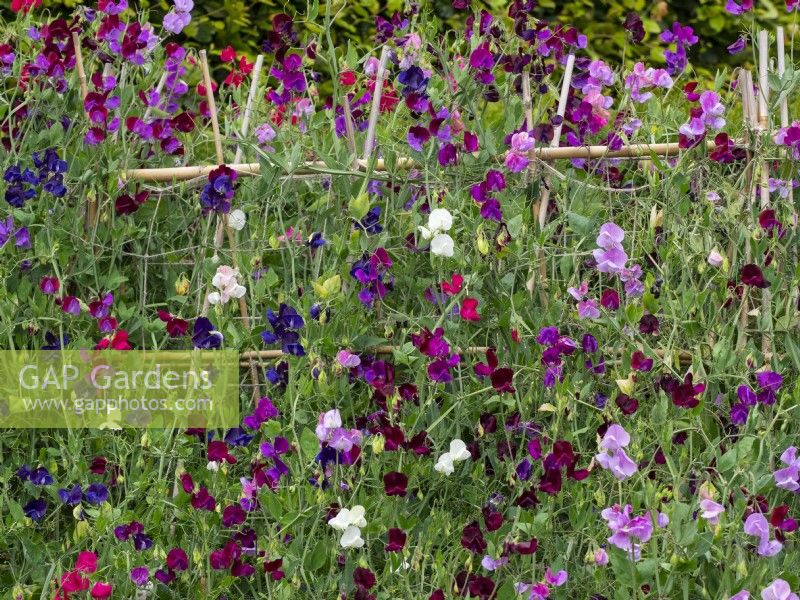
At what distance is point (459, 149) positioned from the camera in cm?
257

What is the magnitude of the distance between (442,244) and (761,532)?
755mm

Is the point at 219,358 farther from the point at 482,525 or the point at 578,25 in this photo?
the point at 578,25

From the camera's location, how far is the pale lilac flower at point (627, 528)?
1.92 meters

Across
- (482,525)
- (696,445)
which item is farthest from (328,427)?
(696,445)

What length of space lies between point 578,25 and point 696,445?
11.7ft

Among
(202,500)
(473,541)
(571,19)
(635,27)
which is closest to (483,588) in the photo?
(473,541)

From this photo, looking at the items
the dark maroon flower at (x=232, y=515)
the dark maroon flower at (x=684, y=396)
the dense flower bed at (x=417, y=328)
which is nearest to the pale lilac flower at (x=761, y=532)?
the dense flower bed at (x=417, y=328)

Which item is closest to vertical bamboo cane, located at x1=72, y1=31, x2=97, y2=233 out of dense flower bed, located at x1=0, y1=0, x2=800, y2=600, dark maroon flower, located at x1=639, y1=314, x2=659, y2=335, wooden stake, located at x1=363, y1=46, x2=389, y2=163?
dense flower bed, located at x1=0, y1=0, x2=800, y2=600

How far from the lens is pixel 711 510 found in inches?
74.9

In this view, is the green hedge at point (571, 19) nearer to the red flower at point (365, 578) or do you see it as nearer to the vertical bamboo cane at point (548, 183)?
the vertical bamboo cane at point (548, 183)

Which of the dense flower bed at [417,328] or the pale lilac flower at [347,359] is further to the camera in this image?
the pale lilac flower at [347,359]

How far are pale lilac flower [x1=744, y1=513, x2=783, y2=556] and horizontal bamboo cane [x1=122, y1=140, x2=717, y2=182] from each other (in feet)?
3.04

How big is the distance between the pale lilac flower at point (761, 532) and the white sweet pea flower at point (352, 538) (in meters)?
0.61

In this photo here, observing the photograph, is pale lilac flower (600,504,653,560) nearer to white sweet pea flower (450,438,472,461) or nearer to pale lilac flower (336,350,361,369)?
white sweet pea flower (450,438,472,461)
